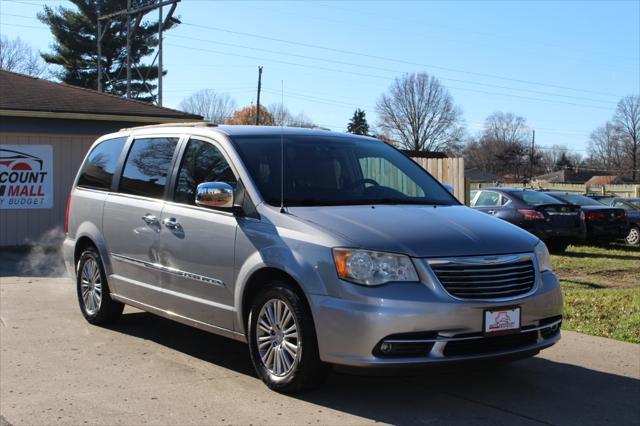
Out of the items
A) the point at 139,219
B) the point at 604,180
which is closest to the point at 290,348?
the point at 139,219

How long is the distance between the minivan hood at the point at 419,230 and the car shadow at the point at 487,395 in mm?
792

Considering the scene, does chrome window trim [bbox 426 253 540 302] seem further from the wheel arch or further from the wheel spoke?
the wheel spoke

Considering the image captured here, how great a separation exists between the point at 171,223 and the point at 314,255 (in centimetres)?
175

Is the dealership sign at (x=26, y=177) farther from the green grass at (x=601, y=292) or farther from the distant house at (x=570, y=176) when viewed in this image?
the distant house at (x=570, y=176)

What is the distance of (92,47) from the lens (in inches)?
1737

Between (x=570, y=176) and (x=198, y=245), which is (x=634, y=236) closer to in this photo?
(x=198, y=245)

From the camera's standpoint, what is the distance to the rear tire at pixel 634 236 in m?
19.6

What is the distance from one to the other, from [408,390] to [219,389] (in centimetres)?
134

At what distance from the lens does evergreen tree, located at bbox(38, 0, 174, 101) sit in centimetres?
4322

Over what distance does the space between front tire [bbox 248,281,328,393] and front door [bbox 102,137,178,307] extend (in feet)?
4.40

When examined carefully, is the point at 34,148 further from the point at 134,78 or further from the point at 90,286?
the point at 134,78

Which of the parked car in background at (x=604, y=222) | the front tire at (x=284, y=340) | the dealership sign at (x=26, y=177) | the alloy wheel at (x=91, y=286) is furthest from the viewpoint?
the parked car in background at (x=604, y=222)

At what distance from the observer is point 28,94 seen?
54.1 ft

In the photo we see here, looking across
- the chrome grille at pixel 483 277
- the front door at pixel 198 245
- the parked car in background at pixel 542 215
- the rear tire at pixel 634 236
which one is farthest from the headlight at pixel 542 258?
the rear tire at pixel 634 236
